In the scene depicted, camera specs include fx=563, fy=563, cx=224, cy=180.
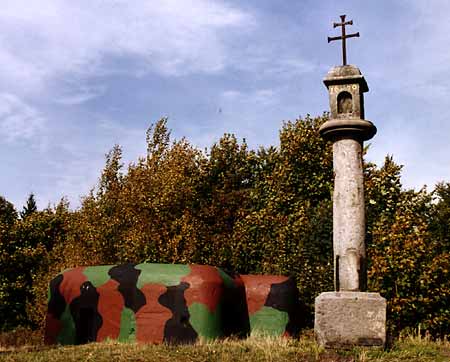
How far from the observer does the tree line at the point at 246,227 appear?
66.3 feet

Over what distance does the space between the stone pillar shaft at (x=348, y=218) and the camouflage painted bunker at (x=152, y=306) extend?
4808 mm

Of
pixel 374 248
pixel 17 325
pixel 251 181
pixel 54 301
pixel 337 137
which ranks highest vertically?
pixel 251 181

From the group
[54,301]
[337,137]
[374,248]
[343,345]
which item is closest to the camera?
[343,345]

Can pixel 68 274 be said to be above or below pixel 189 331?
above

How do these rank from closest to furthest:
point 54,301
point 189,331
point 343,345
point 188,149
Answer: point 343,345 < point 189,331 < point 54,301 < point 188,149

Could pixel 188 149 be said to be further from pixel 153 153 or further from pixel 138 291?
pixel 138 291

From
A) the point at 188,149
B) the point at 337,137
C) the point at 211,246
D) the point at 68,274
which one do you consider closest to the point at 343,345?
the point at 337,137

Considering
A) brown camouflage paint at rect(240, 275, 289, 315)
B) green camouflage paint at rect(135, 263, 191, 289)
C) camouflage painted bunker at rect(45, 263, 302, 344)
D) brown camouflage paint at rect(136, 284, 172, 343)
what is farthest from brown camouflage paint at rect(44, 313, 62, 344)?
brown camouflage paint at rect(240, 275, 289, 315)

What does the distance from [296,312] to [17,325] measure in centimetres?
1901

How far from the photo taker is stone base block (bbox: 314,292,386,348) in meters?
10.3

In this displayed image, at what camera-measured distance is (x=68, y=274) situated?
1634 cm

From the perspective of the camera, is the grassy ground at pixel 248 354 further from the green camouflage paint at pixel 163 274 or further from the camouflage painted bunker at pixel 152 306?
the green camouflage paint at pixel 163 274

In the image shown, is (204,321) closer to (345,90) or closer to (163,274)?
(163,274)

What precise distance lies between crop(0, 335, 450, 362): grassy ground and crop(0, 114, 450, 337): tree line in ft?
30.0
